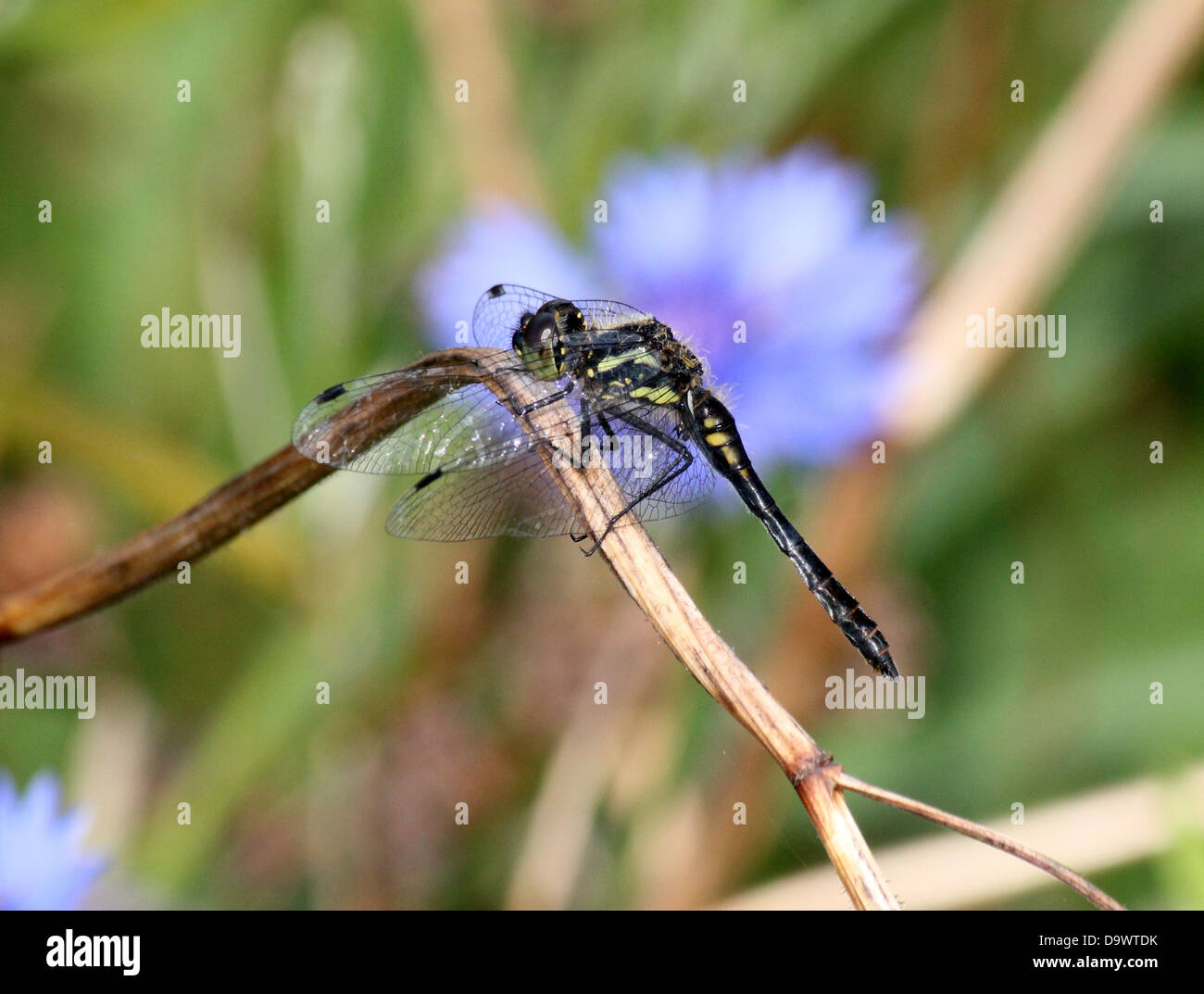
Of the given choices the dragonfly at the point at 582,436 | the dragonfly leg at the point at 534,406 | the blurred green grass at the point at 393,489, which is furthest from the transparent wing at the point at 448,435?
the blurred green grass at the point at 393,489

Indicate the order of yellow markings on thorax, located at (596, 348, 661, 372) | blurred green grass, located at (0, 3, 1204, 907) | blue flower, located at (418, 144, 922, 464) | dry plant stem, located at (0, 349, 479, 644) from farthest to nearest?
blurred green grass, located at (0, 3, 1204, 907) < blue flower, located at (418, 144, 922, 464) < yellow markings on thorax, located at (596, 348, 661, 372) < dry plant stem, located at (0, 349, 479, 644)

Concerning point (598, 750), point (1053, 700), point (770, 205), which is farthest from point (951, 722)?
point (770, 205)

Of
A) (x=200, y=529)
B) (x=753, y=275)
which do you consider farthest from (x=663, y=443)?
(x=200, y=529)

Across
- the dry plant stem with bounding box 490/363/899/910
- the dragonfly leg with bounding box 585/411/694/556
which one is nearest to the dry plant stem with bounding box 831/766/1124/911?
the dry plant stem with bounding box 490/363/899/910

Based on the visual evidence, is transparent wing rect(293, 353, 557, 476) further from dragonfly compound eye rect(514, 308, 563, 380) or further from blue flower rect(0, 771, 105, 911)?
blue flower rect(0, 771, 105, 911)

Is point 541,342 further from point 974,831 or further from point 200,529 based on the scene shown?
point 974,831
